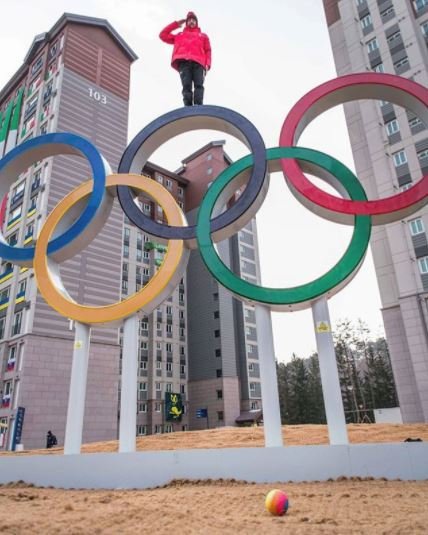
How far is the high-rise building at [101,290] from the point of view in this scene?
95.3 ft

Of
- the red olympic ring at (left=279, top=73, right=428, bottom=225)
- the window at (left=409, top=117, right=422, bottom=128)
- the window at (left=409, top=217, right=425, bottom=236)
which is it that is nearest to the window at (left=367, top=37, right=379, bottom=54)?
the window at (left=409, top=117, right=422, bottom=128)

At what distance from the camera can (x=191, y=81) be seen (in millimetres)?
12906

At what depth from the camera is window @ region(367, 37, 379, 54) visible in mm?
31334

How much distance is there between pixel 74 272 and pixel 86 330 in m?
22.5

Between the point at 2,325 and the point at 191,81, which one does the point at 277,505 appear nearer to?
the point at 191,81

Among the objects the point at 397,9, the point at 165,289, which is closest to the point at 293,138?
the point at 165,289

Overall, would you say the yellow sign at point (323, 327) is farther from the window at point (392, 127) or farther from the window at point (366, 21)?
the window at point (366, 21)

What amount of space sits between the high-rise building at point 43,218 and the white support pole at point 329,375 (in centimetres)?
1988

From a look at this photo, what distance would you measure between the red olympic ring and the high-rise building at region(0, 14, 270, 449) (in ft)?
79.8

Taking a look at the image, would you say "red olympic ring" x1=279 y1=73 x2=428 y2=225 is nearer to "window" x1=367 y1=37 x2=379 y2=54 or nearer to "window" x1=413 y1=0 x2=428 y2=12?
"window" x1=367 y1=37 x2=379 y2=54

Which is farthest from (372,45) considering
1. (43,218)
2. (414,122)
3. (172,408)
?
(172,408)

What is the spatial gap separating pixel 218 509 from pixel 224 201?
728 cm

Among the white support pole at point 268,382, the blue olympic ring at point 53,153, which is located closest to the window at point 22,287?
the blue olympic ring at point 53,153

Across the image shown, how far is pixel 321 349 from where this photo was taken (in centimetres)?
897
